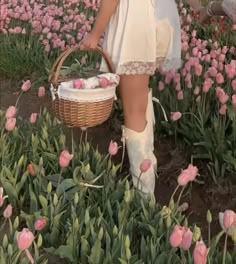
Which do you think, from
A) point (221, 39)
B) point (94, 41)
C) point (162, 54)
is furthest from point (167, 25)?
point (221, 39)

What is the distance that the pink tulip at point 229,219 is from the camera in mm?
1611

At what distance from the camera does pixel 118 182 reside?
7.79ft

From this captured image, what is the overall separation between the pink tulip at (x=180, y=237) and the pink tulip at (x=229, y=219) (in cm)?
11

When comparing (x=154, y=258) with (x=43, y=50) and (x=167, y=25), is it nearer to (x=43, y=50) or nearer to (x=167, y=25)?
(x=167, y=25)

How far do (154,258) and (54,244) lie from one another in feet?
1.27

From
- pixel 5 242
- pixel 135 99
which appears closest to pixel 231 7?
pixel 135 99

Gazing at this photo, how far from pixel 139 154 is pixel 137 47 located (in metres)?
0.52

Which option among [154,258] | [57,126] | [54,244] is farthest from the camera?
[57,126]

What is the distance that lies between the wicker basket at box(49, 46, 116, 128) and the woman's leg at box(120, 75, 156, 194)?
0.10 meters

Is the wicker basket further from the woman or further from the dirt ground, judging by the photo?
the dirt ground

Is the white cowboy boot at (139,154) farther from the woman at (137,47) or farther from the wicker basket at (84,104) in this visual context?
the wicker basket at (84,104)

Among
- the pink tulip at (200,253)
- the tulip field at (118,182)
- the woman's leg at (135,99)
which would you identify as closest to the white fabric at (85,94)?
the woman's leg at (135,99)

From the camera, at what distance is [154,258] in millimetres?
1881

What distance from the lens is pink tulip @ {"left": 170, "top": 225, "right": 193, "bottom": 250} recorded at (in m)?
1.58
